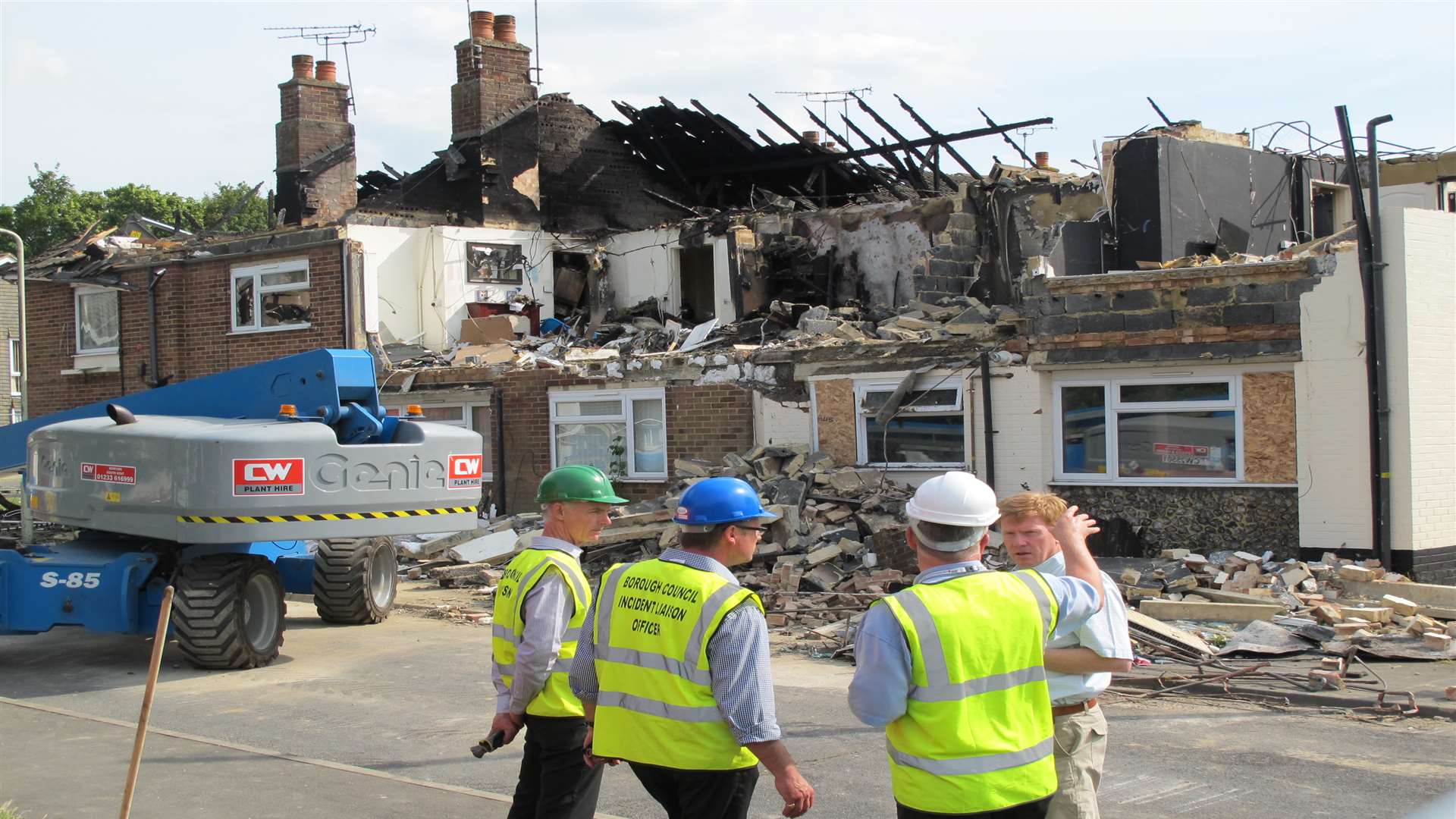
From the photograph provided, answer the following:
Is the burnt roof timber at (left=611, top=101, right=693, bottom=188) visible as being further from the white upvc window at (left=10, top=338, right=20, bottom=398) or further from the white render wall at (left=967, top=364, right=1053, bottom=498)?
the white upvc window at (left=10, top=338, right=20, bottom=398)

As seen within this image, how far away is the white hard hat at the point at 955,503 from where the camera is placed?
3.55 metres

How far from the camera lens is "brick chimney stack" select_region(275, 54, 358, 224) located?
24547mm

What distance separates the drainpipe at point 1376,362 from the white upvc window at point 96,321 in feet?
67.5

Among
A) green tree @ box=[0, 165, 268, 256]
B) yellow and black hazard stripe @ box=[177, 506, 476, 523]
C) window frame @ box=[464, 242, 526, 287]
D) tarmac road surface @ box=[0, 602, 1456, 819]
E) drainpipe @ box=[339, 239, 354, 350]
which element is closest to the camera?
tarmac road surface @ box=[0, 602, 1456, 819]

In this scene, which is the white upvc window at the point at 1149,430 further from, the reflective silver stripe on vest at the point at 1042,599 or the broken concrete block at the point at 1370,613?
the reflective silver stripe on vest at the point at 1042,599

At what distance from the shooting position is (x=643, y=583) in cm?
399

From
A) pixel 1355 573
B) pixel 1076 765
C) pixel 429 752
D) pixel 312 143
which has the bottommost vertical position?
pixel 429 752

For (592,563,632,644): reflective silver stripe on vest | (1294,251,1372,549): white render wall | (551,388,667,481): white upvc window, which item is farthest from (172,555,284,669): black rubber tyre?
(1294,251,1372,549): white render wall

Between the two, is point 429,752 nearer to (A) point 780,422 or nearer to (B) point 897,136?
(A) point 780,422

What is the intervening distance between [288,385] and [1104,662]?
794 cm

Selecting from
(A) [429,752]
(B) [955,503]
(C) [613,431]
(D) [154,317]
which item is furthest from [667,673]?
(D) [154,317]

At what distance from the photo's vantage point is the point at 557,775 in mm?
4570

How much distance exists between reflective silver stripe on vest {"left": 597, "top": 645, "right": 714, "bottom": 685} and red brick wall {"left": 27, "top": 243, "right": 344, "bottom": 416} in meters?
18.3

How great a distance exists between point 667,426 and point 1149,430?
266 inches
